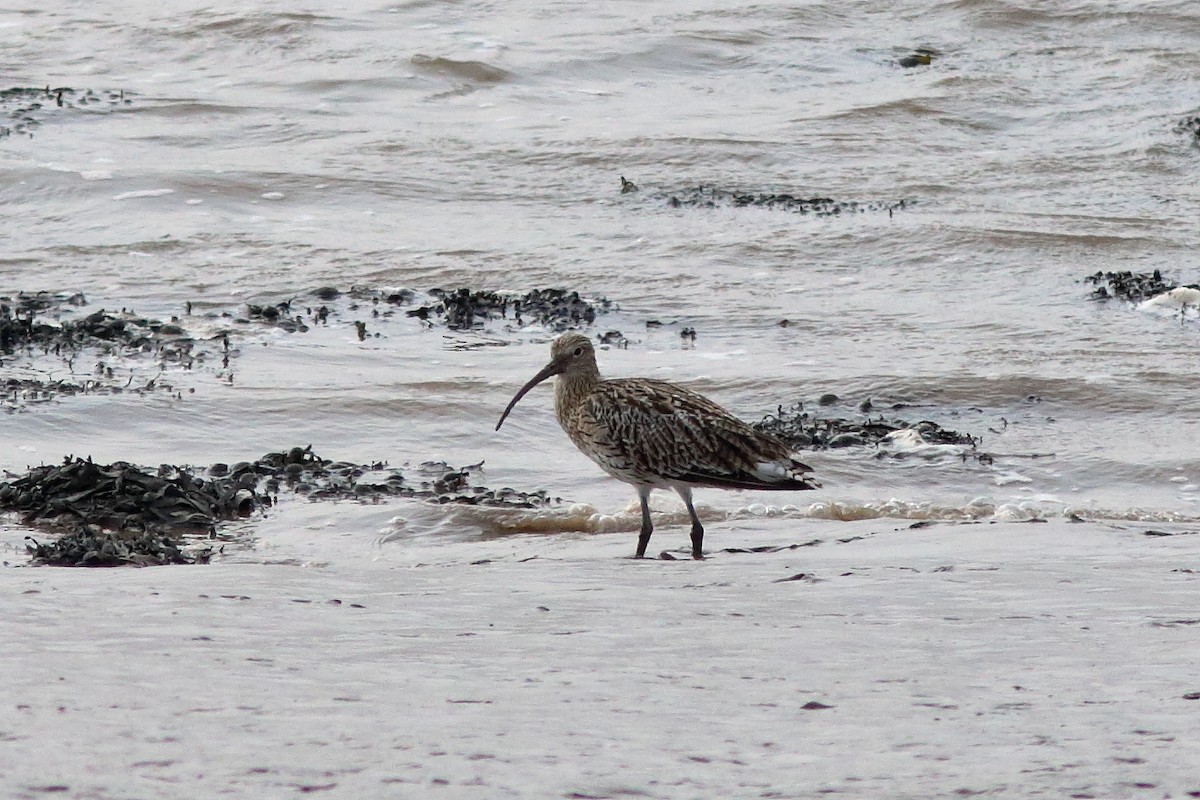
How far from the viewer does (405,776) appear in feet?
8.90

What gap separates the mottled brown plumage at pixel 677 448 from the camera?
7375 mm

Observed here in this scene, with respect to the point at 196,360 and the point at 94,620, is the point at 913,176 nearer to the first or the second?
the point at 196,360

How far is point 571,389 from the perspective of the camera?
26.3ft

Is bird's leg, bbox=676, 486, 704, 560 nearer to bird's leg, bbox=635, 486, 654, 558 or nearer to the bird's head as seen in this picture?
bird's leg, bbox=635, 486, 654, 558

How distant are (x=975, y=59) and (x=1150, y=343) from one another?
10802 millimetres

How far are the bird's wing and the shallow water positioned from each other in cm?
74

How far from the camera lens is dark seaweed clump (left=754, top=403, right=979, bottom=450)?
30.5 feet

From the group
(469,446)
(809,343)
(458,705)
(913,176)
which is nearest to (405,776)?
(458,705)

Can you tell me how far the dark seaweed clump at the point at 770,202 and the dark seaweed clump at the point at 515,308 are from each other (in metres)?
3.26

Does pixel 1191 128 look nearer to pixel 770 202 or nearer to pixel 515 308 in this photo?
pixel 770 202

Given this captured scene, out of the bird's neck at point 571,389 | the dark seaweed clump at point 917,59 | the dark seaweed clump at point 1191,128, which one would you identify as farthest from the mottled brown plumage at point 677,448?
the dark seaweed clump at point 917,59

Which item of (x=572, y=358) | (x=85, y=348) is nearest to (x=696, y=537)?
(x=572, y=358)

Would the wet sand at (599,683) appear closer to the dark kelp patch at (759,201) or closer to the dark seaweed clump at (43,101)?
the dark kelp patch at (759,201)

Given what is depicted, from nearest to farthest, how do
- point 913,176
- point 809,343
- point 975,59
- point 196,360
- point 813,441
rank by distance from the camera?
point 813,441, point 196,360, point 809,343, point 913,176, point 975,59
